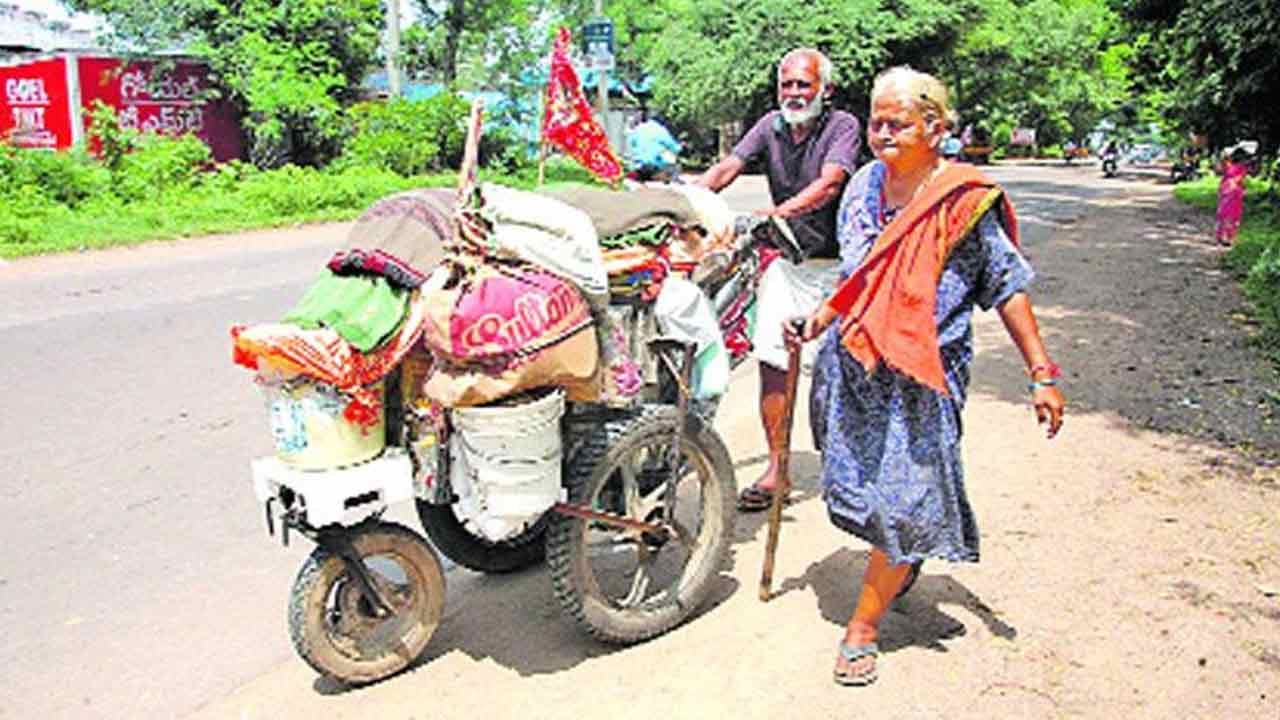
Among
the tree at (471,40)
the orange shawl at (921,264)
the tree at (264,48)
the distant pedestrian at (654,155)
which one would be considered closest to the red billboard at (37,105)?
the tree at (264,48)

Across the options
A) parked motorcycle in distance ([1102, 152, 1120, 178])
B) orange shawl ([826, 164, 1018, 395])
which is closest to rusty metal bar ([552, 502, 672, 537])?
orange shawl ([826, 164, 1018, 395])

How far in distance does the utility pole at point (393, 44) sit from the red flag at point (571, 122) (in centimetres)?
2068

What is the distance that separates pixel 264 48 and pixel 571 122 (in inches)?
757

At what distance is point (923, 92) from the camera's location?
2.93 m

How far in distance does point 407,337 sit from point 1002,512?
9.07 feet

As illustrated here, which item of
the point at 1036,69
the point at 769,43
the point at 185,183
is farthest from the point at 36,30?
the point at 1036,69

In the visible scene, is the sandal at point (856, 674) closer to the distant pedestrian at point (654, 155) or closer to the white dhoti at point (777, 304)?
the white dhoti at point (777, 304)

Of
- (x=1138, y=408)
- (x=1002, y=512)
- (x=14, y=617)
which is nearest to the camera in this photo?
(x=14, y=617)

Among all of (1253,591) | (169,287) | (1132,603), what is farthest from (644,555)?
(169,287)

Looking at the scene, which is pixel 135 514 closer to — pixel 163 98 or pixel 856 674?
pixel 856 674

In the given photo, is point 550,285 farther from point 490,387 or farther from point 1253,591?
point 1253,591

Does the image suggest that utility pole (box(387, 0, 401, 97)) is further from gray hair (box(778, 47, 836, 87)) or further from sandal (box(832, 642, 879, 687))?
sandal (box(832, 642, 879, 687))

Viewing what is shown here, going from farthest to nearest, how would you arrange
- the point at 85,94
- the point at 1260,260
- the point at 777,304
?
the point at 85,94 < the point at 1260,260 < the point at 777,304

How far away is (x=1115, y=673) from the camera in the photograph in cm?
314
